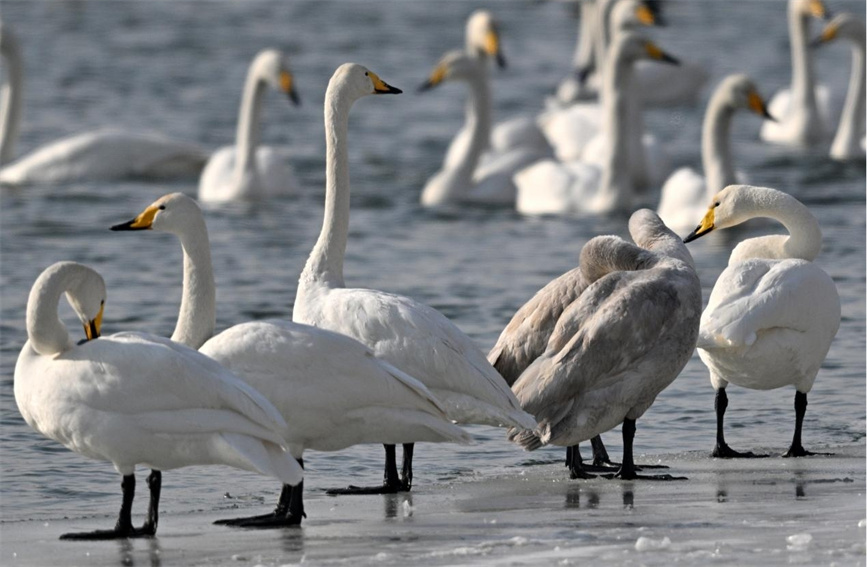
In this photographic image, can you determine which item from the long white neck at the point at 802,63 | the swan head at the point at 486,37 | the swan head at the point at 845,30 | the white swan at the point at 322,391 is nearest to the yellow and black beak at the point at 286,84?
the swan head at the point at 486,37

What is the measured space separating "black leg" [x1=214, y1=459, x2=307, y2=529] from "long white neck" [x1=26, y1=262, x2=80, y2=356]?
2.96ft

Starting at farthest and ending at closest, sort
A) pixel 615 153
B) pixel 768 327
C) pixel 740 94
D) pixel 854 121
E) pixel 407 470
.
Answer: pixel 854 121 < pixel 615 153 < pixel 740 94 < pixel 768 327 < pixel 407 470

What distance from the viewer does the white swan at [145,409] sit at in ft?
20.6

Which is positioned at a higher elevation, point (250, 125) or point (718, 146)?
point (250, 125)

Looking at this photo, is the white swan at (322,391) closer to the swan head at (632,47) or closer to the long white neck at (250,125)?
the swan head at (632,47)

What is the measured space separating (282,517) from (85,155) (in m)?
13.0

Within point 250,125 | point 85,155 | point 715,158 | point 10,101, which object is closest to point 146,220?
point 715,158

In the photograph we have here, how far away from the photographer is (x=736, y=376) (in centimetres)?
810

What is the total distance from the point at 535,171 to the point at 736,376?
9.41 meters

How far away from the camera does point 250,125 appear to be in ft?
57.6

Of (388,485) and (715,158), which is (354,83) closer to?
(388,485)

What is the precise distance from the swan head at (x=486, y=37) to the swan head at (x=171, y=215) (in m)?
13.5

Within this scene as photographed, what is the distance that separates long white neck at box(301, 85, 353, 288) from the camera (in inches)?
321

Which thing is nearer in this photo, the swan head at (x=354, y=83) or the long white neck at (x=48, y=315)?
the long white neck at (x=48, y=315)
